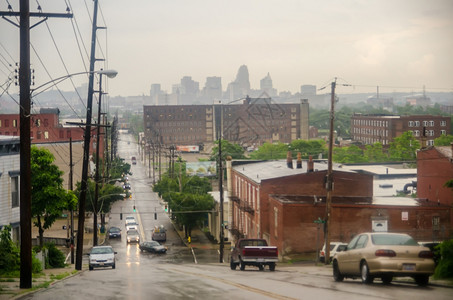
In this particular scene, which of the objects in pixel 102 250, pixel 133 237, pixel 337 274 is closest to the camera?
pixel 337 274

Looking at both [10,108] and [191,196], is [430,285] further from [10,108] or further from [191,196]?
[10,108]

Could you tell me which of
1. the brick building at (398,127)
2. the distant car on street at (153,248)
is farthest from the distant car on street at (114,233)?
the brick building at (398,127)

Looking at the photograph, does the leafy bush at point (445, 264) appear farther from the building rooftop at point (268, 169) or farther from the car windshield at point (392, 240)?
the building rooftop at point (268, 169)

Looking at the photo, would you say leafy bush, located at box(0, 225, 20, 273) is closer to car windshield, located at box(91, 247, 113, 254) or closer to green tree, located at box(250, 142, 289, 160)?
car windshield, located at box(91, 247, 113, 254)

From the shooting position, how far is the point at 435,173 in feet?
174

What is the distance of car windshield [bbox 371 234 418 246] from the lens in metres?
17.6

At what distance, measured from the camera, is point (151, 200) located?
11788cm

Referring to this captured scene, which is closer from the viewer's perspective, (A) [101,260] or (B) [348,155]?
(A) [101,260]

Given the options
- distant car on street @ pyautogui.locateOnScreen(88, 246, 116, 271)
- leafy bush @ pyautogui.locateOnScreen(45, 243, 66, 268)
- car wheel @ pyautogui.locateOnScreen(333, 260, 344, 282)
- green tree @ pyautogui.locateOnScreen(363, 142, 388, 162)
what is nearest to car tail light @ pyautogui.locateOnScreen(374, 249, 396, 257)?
car wheel @ pyautogui.locateOnScreen(333, 260, 344, 282)

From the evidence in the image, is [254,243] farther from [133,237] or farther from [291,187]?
[133,237]

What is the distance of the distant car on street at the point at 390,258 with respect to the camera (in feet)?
55.9

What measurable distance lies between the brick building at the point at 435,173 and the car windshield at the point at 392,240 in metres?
32.0

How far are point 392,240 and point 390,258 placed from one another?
2.43 ft

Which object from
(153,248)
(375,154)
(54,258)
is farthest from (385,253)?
(375,154)
